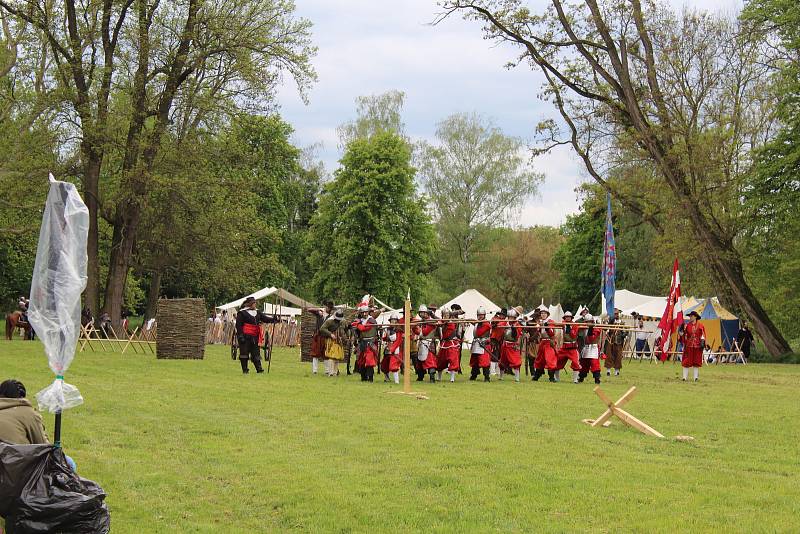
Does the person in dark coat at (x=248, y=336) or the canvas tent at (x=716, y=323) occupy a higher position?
the canvas tent at (x=716, y=323)

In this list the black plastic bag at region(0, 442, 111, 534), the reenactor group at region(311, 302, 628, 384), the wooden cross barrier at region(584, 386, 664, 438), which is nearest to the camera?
the black plastic bag at region(0, 442, 111, 534)

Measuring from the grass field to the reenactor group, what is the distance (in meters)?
3.53

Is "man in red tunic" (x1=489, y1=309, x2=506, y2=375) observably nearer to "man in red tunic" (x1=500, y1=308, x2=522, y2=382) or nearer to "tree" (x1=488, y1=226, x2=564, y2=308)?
"man in red tunic" (x1=500, y1=308, x2=522, y2=382)

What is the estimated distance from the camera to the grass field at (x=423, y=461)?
811 centimetres

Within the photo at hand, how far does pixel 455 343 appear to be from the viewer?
75.4 ft

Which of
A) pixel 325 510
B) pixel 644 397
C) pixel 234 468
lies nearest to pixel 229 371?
pixel 644 397

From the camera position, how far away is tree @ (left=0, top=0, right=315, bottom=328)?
3666cm

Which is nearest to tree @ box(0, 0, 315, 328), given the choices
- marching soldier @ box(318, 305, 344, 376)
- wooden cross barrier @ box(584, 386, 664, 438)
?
marching soldier @ box(318, 305, 344, 376)

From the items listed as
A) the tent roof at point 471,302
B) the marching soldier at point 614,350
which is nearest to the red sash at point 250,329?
the marching soldier at point 614,350

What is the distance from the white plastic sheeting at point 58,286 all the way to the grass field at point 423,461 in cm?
153

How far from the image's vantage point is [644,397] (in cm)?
1905

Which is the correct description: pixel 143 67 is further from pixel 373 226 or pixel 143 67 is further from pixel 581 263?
pixel 581 263

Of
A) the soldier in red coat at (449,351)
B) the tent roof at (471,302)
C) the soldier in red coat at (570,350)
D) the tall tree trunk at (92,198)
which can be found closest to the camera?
the soldier in red coat at (449,351)

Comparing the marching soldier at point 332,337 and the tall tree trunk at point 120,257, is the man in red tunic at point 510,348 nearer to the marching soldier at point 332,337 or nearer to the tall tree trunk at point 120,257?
the marching soldier at point 332,337
